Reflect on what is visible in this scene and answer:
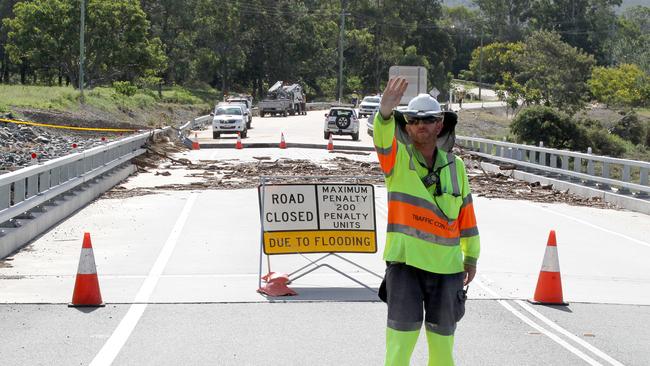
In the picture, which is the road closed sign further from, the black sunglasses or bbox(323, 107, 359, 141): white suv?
bbox(323, 107, 359, 141): white suv

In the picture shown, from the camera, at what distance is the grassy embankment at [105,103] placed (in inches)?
1778

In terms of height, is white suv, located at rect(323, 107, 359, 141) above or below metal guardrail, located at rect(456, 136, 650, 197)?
above

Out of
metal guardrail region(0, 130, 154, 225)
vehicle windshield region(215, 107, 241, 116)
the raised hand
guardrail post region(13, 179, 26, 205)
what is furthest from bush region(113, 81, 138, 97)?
the raised hand

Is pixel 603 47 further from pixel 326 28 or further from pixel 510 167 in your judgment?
pixel 510 167

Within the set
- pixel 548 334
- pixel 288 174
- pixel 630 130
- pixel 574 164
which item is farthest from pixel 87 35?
pixel 548 334

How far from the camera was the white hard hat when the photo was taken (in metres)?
5.97

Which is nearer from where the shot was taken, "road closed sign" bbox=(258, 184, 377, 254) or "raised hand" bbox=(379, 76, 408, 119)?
"raised hand" bbox=(379, 76, 408, 119)

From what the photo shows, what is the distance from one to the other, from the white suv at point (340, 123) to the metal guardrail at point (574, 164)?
39.9 ft

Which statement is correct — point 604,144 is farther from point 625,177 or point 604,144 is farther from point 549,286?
point 549,286

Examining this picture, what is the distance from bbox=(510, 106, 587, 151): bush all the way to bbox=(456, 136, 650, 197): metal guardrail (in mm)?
11956

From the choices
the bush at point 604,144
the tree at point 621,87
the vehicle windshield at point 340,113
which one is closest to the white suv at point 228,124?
the vehicle windshield at point 340,113

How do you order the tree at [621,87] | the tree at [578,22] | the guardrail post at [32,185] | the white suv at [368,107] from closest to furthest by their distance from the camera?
the guardrail post at [32,185] < the white suv at [368,107] < the tree at [621,87] < the tree at [578,22]

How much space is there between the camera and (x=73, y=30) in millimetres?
67000

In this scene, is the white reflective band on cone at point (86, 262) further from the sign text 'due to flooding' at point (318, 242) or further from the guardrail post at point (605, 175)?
the guardrail post at point (605, 175)
